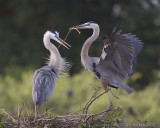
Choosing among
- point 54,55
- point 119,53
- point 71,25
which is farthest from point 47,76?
point 71,25

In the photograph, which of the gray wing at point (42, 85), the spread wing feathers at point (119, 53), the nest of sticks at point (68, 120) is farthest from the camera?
the gray wing at point (42, 85)

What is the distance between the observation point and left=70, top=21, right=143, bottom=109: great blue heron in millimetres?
5250

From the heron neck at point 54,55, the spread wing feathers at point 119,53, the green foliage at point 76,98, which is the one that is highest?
the green foliage at point 76,98

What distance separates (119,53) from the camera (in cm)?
538

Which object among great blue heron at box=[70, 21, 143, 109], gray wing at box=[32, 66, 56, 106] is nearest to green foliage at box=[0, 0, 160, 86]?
gray wing at box=[32, 66, 56, 106]

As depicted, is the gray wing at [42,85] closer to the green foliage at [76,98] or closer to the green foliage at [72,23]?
the green foliage at [76,98]

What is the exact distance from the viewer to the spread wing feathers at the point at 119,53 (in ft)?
17.2

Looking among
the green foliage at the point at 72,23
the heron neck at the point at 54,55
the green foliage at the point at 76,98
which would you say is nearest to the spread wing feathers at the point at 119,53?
the heron neck at the point at 54,55

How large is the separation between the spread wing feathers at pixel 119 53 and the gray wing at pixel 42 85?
851 mm

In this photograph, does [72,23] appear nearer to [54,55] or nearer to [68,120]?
[54,55]

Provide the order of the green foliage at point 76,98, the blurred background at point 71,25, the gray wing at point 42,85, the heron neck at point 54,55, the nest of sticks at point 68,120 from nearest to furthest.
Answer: the nest of sticks at point 68,120, the gray wing at point 42,85, the heron neck at point 54,55, the green foliage at point 76,98, the blurred background at point 71,25

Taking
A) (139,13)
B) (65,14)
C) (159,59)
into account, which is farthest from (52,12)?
(159,59)

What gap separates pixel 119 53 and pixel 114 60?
0.54 ft

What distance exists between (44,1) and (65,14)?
132cm
